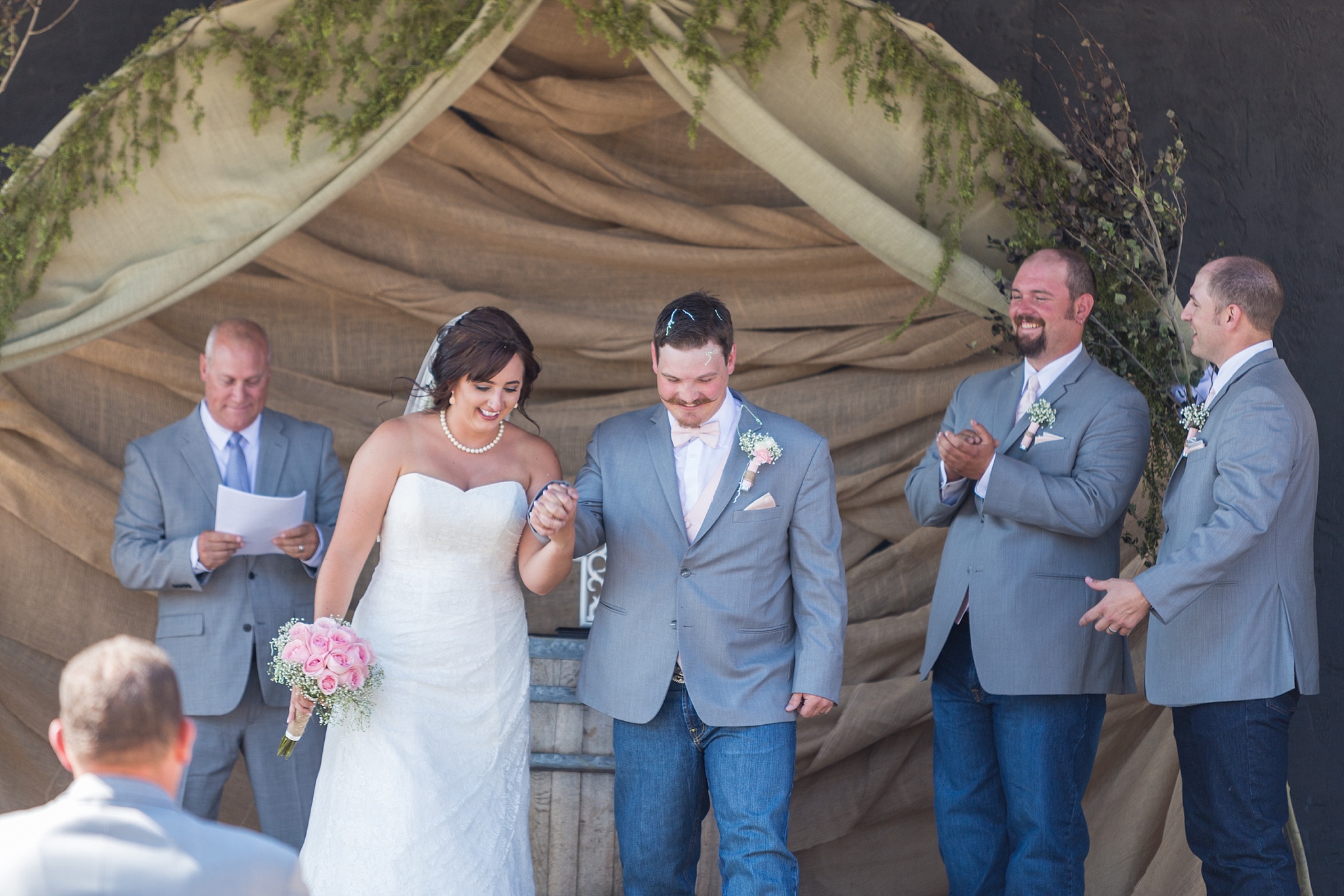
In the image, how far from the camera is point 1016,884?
3529 millimetres

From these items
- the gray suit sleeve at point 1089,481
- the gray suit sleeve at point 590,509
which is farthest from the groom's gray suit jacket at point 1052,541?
the gray suit sleeve at point 590,509

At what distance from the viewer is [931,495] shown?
3.76 m

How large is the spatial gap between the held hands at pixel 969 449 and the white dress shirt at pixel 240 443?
1882 mm

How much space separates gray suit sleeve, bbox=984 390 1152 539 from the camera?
137 inches

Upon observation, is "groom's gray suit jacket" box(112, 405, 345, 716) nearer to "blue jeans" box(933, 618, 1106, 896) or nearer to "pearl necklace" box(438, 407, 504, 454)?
→ "pearl necklace" box(438, 407, 504, 454)

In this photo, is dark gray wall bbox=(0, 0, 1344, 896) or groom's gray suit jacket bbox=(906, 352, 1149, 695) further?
dark gray wall bbox=(0, 0, 1344, 896)

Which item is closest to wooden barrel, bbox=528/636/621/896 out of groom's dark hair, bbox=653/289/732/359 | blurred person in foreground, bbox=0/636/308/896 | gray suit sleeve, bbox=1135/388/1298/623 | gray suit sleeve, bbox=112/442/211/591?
gray suit sleeve, bbox=112/442/211/591

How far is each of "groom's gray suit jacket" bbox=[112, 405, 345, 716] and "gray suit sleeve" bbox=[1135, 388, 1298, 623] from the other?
243cm

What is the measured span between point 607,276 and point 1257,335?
8.64ft

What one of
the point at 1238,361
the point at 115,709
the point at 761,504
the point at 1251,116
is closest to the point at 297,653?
the point at 761,504

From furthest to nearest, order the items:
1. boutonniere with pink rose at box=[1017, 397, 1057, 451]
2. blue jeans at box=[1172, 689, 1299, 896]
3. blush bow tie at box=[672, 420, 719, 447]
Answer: boutonniere with pink rose at box=[1017, 397, 1057, 451], blush bow tie at box=[672, 420, 719, 447], blue jeans at box=[1172, 689, 1299, 896]

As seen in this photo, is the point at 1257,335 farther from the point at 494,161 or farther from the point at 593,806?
the point at 494,161

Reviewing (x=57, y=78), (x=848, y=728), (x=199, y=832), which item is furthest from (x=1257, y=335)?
(x=57, y=78)

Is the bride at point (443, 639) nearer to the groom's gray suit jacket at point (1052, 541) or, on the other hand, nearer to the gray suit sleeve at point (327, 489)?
the gray suit sleeve at point (327, 489)
